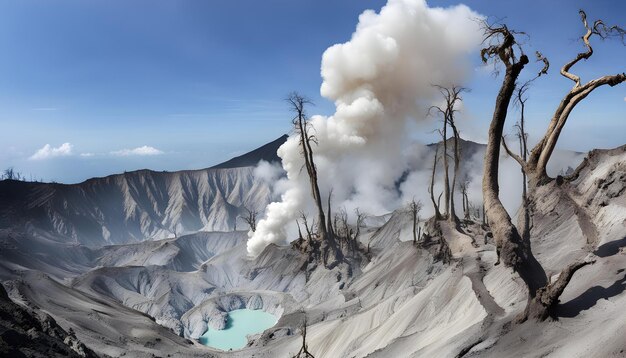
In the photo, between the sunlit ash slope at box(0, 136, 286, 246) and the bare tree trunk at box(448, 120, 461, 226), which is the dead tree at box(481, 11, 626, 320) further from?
the sunlit ash slope at box(0, 136, 286, 246)

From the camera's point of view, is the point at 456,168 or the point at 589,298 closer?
the point at 589,298

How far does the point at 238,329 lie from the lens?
Result: 39.0 m

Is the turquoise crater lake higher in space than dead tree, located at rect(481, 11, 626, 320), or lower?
lower

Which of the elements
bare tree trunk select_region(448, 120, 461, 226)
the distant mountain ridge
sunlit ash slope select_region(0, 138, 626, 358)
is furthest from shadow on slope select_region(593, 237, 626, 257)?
the distant mountain ridge

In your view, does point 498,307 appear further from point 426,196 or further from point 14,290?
point 426,196

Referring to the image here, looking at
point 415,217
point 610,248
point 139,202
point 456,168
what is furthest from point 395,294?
point 139,202

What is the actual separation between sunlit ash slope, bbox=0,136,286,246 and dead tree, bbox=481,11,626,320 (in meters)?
97.0

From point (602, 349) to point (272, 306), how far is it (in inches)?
1476

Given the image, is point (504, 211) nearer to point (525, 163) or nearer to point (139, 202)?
point (525, 163)

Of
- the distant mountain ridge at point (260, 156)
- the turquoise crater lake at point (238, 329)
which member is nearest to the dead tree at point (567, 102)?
the turquoise crater lake at point (238, 329)

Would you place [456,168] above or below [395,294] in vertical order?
above

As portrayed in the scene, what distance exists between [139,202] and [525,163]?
115m

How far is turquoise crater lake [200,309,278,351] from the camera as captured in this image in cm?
3600

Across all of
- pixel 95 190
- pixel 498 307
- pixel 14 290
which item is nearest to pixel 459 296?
pixel 498 307
